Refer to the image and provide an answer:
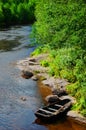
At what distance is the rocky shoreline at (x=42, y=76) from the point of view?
35.0 m

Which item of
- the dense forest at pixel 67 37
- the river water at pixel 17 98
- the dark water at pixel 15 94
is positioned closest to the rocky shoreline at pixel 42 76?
the dense forest at pixel 67 37

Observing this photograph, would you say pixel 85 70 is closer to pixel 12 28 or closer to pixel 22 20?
pixel 12 28

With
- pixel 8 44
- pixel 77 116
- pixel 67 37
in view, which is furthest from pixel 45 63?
pixel 8 44

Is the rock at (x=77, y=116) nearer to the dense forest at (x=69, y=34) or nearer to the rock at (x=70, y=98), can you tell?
the dense forest at (x=69, y=34)

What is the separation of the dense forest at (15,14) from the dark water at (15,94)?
78.5 ft

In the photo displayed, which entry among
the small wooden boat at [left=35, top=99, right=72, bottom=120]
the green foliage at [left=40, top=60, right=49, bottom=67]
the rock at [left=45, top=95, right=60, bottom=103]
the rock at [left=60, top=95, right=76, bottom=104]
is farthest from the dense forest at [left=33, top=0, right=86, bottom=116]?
the green foliage at [left=40, top=60, right=49, bottom=67]

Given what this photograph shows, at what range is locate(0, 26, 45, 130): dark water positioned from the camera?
3416cm

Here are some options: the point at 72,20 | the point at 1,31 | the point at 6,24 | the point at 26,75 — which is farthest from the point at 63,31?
the point at 6,24

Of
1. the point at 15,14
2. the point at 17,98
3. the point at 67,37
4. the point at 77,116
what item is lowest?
the point at 77,116

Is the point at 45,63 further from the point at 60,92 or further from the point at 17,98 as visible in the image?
the point at 17,98

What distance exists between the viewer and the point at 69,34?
111 ft

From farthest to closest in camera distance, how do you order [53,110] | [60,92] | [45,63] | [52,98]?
[45,63]
[60,92]
[52,98]
[53,110]

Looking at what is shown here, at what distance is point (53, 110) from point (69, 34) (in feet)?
23.4

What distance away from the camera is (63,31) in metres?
34.1
